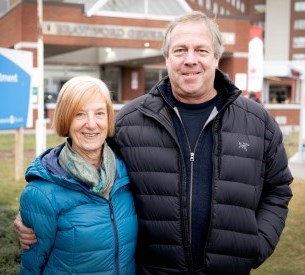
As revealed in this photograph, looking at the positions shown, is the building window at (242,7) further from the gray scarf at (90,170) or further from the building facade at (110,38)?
the gray scarf at (90,170)

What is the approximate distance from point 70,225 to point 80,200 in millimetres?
119

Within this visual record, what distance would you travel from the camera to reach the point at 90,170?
2264 millimetres

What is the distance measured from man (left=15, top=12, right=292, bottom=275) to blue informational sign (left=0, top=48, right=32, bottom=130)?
627 cm

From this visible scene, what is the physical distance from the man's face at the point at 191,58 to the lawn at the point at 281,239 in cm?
204

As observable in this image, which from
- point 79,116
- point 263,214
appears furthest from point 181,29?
point 263,214

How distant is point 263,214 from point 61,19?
816 inches

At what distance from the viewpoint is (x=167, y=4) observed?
24.6 m

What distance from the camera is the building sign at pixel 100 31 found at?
21909 millimetres

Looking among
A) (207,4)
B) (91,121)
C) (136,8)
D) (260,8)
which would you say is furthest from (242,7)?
(91,121)

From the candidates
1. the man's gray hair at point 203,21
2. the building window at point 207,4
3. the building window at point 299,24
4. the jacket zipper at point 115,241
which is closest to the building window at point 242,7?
the building window at point 299,24

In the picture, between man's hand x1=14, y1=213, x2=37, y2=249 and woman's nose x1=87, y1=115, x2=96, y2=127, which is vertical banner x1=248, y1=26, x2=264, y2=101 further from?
→ man's hand x1=14, y1=213, x2=37, y2=249

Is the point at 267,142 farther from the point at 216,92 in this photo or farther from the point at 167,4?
the point at 167,4

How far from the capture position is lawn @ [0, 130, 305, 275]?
3.81 m

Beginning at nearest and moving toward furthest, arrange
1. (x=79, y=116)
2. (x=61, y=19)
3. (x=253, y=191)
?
(x=79, y=116) → (x=253, y=191) → (x=61, y=19)
